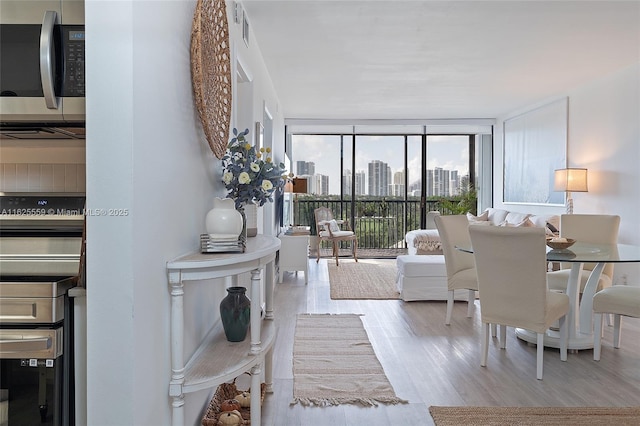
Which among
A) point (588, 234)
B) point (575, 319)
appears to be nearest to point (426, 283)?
A: point (588, 234)

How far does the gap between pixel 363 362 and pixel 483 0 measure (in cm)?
280

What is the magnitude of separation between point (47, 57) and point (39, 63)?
0.18m

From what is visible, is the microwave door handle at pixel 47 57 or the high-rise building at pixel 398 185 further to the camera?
the high-rise building at pixel 398 185

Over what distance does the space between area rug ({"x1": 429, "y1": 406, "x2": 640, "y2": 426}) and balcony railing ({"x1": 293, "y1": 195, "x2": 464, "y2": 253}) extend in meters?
7.11

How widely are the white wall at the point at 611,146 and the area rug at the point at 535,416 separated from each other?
3300 mm

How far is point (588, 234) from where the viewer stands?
4.39 m

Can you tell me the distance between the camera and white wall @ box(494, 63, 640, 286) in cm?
528

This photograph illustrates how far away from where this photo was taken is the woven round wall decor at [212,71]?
1.98 metres

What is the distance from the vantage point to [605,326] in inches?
170

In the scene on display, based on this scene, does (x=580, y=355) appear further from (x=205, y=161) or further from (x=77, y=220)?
(x=77, y=220)

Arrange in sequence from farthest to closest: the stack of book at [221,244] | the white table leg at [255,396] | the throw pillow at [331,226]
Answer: the throw pillow at [331,226]
the white table leg at [255,396]
the stack of book at [221,244]

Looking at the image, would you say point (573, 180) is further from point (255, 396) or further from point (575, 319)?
point (255, 396)

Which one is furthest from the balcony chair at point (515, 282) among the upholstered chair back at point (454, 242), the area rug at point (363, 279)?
the area rug at point (363, 279)

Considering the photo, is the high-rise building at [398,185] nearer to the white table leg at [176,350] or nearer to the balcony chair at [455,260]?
the balcony chair at [455,260]
